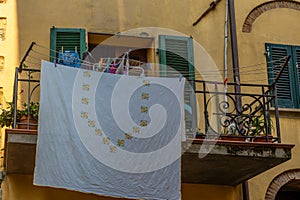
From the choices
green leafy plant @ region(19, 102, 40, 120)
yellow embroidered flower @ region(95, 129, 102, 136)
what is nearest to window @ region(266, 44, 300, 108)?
yellow embroidered flower @ region(95, 129, 102, 136)

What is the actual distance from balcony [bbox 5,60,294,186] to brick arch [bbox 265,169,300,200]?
0.63 metres

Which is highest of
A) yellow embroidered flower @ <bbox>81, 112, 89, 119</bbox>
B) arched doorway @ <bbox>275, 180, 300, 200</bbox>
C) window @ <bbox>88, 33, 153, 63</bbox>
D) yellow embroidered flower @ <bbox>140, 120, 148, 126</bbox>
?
window @ <bbox>88, 33, 153, 63</bbox>

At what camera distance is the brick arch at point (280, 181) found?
40.2 feet

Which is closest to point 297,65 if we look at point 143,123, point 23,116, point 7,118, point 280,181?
point 280,181

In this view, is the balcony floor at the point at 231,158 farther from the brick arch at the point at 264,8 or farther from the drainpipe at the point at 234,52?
the brick arch at the point at 264,8

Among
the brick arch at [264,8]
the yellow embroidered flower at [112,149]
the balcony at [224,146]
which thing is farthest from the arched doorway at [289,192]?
the yellow embroidered flower at [112,149]

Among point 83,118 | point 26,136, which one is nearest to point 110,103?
point 83,118

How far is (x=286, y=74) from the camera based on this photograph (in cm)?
1318

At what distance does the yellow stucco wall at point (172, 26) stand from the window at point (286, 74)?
133 millimetres

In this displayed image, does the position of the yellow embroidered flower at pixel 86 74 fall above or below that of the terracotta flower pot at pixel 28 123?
above

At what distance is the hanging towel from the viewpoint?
10.1 meters

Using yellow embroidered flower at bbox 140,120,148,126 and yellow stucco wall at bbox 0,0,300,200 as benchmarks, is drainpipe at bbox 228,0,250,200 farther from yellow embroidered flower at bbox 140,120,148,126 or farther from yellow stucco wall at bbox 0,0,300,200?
yellow embroidered flower at bbox 140,120,148,126

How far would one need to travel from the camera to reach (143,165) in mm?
10539

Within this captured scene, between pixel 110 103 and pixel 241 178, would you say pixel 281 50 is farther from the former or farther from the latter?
pixel 110 103
